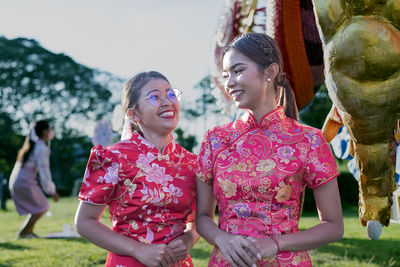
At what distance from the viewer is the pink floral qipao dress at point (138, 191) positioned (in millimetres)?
1480

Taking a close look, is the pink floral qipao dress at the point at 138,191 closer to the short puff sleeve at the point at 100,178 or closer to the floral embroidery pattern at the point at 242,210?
the short puff sleeve at the point at 100,178

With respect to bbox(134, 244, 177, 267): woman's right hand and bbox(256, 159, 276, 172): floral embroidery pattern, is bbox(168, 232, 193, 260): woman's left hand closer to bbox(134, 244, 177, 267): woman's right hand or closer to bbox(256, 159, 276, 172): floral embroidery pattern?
bbox(134, 244, 177, 267): woman's right hand

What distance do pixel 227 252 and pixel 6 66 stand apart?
2530 centimetres

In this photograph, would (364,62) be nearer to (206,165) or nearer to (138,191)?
(206,165)

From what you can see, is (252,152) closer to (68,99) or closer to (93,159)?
(93,159)

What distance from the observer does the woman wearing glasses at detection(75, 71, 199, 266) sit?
4.77 ft

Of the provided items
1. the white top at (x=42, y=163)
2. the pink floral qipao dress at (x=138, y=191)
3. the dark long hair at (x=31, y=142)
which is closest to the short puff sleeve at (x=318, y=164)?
the pink floral qipao dress at (x=138, y=191)

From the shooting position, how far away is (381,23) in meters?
1.03

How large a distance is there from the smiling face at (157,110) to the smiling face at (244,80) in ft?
0.99

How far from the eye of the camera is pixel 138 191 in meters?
1.49

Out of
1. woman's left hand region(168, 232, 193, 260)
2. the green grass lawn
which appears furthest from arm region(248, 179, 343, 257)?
the green grass lawn

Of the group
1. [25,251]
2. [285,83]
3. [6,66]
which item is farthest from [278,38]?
[6,66]

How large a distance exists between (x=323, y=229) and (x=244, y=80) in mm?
491

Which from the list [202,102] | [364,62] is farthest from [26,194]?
[202,102]
